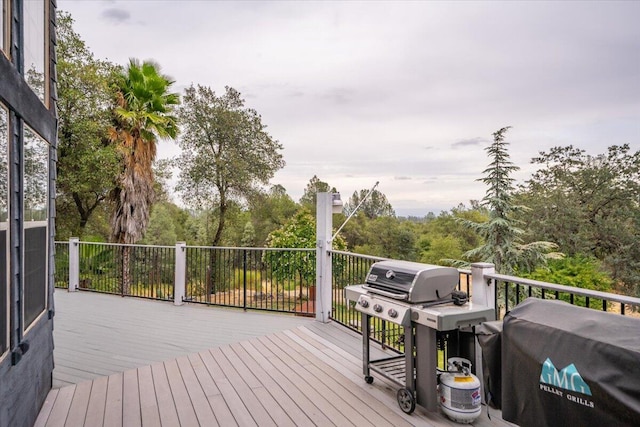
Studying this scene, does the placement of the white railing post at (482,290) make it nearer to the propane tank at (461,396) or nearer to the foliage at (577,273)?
the propane tank at (461,396)

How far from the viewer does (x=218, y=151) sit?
15852 millimetres

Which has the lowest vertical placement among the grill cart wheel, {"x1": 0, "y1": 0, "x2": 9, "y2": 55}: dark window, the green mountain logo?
the grill cart wheel

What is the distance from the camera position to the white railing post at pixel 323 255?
15.3 feet

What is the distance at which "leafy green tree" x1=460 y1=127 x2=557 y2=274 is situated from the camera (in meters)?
17.2

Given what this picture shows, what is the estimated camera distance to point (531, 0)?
7.50 metres

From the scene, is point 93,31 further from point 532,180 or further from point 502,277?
point 532,180

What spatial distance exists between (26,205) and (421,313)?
258 cm

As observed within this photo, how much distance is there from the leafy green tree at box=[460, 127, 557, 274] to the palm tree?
43.5 ft

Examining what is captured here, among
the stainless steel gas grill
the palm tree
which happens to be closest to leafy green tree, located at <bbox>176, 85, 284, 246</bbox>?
the palm tree

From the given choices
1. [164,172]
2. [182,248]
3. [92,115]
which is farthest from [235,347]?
[164,172]

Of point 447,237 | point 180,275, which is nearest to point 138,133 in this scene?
point 180,275

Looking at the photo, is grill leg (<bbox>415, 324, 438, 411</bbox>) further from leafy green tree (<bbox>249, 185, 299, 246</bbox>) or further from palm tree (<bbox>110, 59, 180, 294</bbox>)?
leafy green tree (<bbox>249, 185, 299, 246</bbox>)

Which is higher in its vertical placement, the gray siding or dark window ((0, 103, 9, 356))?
dark window ((0, 103, 9, 356))

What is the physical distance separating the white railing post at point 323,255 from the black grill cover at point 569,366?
2.99 m
